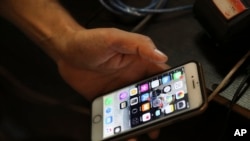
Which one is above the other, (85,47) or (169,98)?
(85,47)

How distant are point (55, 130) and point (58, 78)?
0.17 metres

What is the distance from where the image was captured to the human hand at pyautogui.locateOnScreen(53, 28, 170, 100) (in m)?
0.56

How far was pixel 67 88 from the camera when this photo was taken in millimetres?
1096

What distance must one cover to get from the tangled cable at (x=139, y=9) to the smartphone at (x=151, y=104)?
140 millimetres

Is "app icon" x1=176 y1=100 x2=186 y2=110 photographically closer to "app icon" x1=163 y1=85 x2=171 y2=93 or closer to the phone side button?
"app icon" x1=163 y1=85 x2=171 y2=93

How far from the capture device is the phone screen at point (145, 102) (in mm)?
552

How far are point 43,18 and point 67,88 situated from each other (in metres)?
0.41

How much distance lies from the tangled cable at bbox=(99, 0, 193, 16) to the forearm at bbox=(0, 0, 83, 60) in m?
0.08

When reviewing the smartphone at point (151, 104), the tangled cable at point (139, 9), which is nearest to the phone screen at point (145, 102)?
the smartphone at point (151, 104)

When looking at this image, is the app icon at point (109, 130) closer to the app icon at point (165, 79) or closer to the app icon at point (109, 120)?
the app icon at point (109, 120)

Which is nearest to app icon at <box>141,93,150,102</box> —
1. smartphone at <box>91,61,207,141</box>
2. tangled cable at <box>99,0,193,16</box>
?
smartphone at <box>91,61,207,141</box>

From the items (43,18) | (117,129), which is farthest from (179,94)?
(43,18)

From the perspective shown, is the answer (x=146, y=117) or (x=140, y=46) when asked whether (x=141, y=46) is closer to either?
(x=140, y=46)

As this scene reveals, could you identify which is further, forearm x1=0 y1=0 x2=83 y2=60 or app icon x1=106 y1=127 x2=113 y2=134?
forearm x1=0 y1=0 x2=83 y2=60
